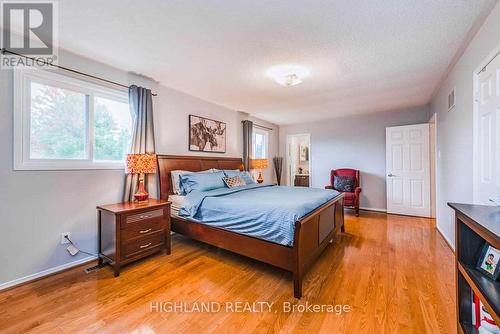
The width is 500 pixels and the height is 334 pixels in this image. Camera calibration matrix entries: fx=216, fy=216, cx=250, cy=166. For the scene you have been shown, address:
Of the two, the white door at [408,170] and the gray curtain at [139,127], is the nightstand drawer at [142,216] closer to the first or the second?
the gray curtain at [139,127]

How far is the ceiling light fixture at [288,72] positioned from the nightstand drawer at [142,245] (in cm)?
246

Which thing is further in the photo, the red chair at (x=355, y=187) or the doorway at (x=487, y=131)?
the red chair at (x=355, y=187)

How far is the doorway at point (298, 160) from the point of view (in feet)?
21.0

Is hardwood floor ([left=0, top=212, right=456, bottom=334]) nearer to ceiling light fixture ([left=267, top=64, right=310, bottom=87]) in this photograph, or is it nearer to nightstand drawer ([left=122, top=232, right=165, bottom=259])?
nightstand drawer ([left=122, top=232, right=165, bottom=259])

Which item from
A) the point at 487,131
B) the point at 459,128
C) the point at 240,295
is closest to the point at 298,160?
the point at 459,128

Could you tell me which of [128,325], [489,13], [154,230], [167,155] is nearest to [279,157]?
[167,155]

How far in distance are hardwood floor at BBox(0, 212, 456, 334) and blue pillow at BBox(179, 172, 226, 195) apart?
838 millimetres

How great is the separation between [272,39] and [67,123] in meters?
2.37

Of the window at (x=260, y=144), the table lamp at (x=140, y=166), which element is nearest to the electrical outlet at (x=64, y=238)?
the table lamp at (x=140, y=166)

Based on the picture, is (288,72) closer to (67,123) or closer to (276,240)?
(276,240)

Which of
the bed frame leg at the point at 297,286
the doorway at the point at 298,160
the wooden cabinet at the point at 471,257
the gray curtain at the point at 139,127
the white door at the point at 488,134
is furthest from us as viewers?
the doorway at the point at 298,160

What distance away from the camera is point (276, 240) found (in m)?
2.01

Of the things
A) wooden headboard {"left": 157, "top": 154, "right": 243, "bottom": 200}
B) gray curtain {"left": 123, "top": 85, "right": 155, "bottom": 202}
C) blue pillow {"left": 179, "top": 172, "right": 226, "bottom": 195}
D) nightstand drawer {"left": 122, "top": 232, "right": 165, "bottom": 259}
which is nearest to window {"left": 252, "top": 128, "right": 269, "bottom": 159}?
wooden headboard {"left": 157, "top": 154, "right": 243, "bottom": 200}

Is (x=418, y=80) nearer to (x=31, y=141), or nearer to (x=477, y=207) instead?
(x=477, y=207)
